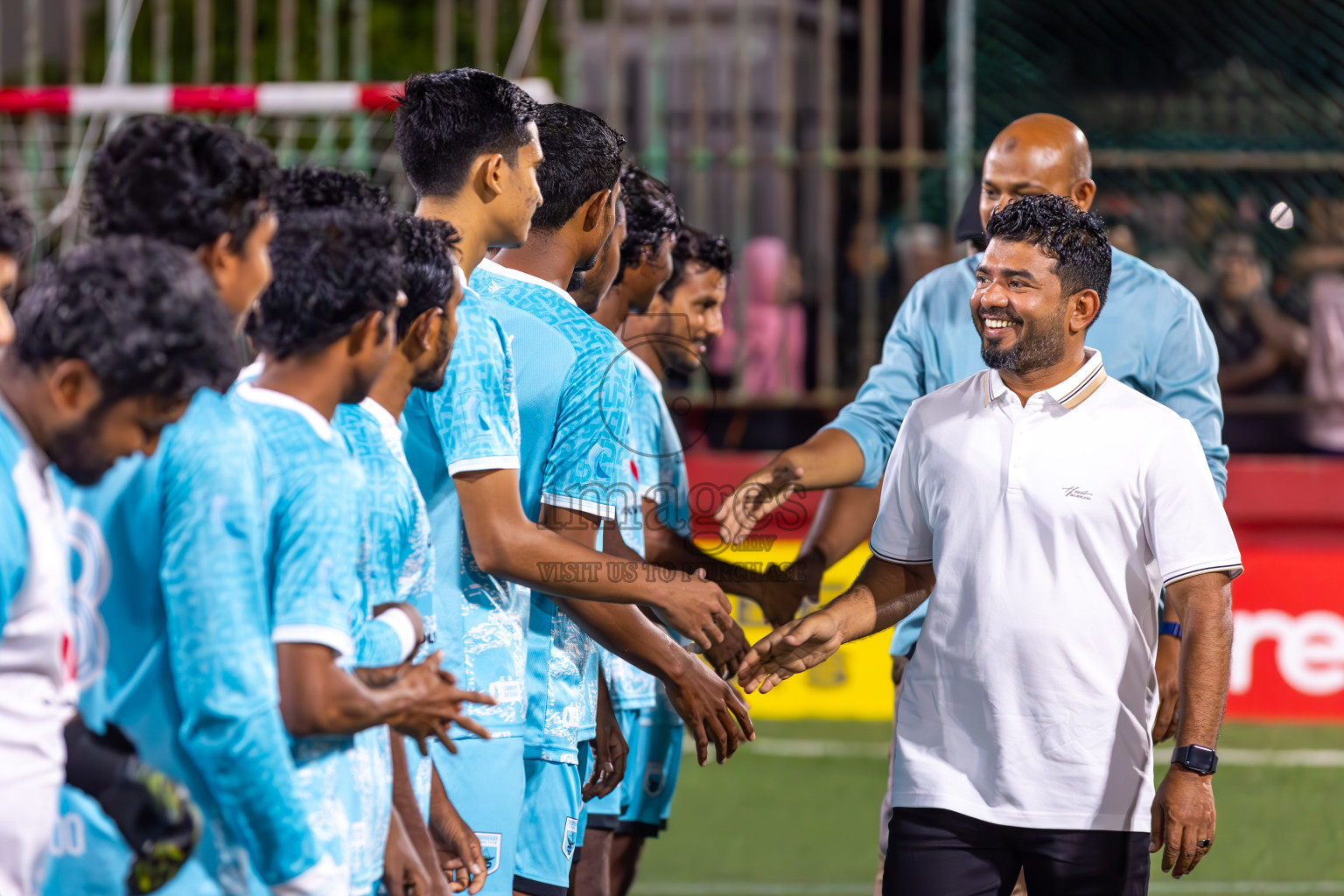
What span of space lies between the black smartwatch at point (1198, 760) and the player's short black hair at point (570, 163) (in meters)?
1.72

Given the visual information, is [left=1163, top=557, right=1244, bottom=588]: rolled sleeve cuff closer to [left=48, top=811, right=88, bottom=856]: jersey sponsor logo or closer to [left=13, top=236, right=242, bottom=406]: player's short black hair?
[left=13, top=236, right=242, bottom=406]: player's short black hair

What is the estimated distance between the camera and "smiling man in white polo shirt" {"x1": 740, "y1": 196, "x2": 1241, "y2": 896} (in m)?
3.05

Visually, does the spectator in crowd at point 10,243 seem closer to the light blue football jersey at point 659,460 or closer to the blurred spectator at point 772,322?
the light blue football jersey at point 659,460

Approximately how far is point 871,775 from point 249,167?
5.73 meters

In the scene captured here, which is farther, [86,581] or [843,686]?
[843,686]

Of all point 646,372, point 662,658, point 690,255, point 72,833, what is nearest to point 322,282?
point 72,833

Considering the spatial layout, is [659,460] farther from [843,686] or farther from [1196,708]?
[843,686]

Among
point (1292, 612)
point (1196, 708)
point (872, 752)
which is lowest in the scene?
point (872, 752)

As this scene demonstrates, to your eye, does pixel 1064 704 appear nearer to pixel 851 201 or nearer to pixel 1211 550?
pixel 1211 550

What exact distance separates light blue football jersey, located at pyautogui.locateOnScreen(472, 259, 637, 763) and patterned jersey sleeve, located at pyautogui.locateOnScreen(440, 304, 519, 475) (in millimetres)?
218

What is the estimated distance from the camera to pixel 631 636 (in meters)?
3.26

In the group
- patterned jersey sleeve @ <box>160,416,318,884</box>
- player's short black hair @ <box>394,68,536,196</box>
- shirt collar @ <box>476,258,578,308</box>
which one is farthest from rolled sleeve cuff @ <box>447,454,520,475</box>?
patterned jersey sleeve @ <box>160,416,318,884</box>

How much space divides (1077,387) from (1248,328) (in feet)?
20.8

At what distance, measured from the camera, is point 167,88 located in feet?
27.1
